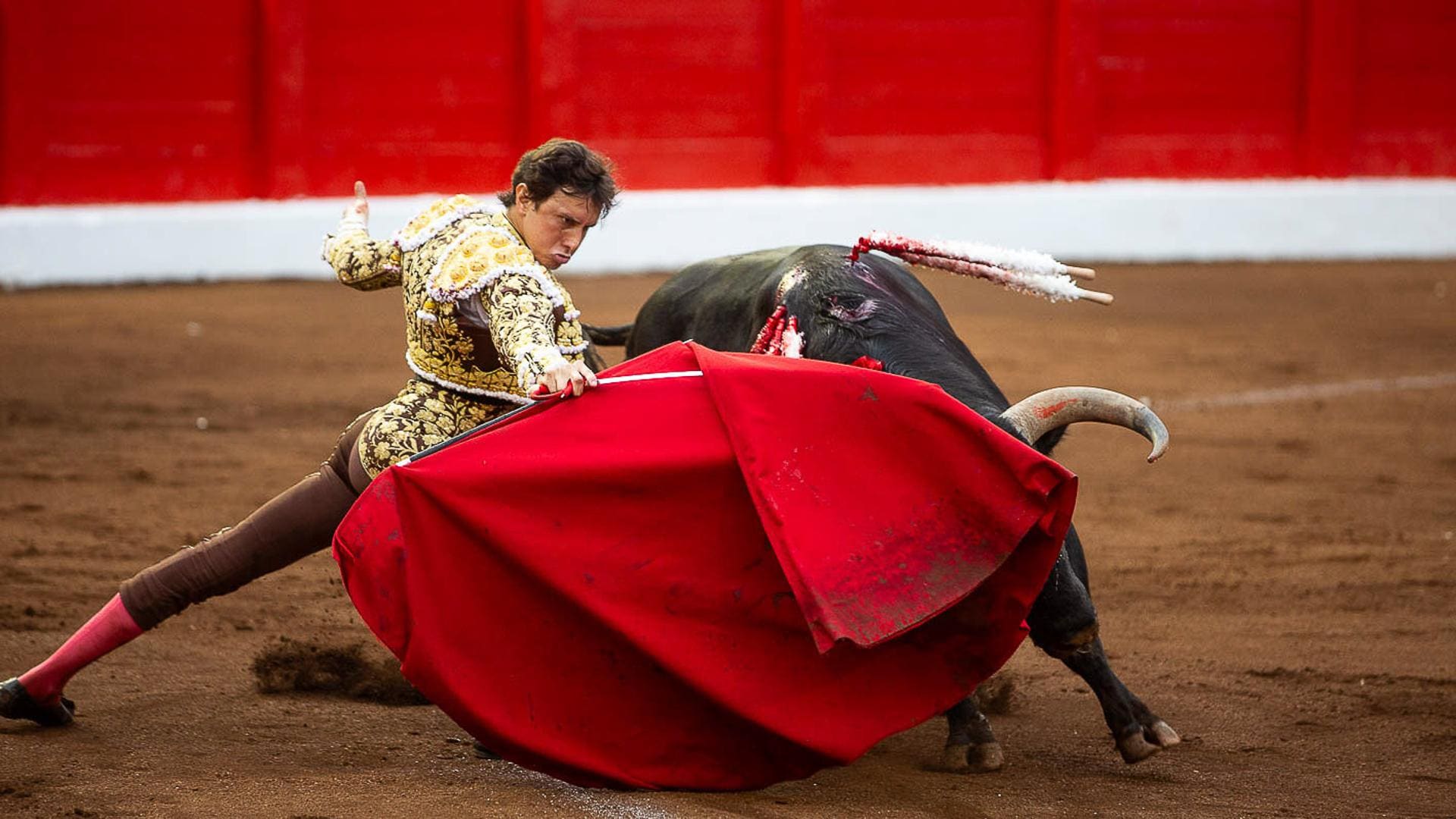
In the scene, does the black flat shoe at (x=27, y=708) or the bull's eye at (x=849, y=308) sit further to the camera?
the bull's eye at (x=849, y=308)

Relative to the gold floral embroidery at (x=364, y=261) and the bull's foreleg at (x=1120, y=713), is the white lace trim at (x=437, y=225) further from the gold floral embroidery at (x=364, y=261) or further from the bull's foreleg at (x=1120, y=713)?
the bull's foreleg at (x=1120, y=713)

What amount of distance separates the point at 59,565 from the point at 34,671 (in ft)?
4.15

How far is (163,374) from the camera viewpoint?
6621 millimetres

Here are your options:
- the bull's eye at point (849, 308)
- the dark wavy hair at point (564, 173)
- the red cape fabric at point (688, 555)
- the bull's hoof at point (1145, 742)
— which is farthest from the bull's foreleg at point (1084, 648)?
the dark wavy hair at point (564, 173)

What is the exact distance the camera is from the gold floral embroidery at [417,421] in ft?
8.80

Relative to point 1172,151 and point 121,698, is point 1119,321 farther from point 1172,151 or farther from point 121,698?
point 121,698

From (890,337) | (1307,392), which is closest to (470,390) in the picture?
(890,337)

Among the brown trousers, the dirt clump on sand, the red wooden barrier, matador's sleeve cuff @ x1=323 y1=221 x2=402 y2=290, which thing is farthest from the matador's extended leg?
the red wooden barrier

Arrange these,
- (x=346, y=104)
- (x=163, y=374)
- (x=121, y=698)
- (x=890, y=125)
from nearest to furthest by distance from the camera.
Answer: (x=121, y=698)
(x=163, y=374)
(x=346, y=104)
(x=890, y=125)

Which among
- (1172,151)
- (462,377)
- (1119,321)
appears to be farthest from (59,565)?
(1172,151)

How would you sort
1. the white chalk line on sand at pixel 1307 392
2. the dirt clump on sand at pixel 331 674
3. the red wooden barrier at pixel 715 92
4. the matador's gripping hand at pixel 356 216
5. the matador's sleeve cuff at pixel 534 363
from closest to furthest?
1. the matador's sleeve cuff at pixel 534 363
2. the matador's gripping hand at pixel 356 216
3. the dirt clump on sand at pixel 331 674
4. the white chalk line on sand at pixel 1307 392
5. the red wooden barrier at pixel 715 92

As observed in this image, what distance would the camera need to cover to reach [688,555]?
2.57 meters

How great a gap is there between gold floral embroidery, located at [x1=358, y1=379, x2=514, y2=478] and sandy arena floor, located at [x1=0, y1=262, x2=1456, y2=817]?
19.5 inches

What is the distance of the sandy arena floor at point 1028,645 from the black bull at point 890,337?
0.30ft
